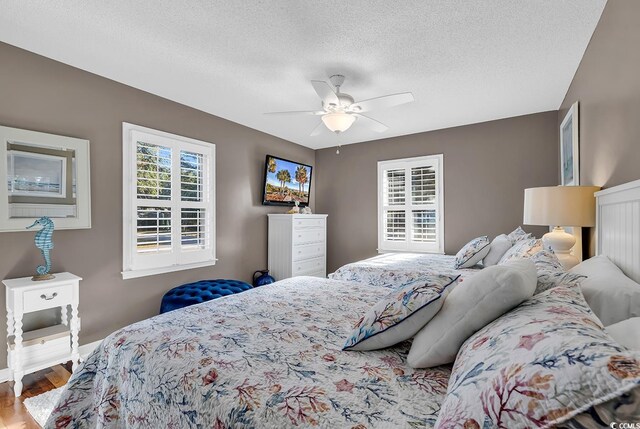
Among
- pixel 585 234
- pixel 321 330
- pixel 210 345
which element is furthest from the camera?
pixel 585 234

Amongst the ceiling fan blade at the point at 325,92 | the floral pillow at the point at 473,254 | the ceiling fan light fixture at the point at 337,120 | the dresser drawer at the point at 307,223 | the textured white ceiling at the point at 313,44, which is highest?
the textured white ceiling at the point at 313,44

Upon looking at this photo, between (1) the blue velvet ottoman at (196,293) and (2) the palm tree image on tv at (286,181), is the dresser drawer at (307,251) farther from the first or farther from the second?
(1) the blue velvet ottoman at (196,293)

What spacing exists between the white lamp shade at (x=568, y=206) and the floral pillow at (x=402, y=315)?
146 centimetres

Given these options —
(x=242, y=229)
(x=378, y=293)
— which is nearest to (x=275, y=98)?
(x=242, y=229)

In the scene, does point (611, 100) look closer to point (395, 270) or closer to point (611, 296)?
point (611, 296)

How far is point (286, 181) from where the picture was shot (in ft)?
16.5

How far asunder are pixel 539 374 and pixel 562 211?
6.77 feet

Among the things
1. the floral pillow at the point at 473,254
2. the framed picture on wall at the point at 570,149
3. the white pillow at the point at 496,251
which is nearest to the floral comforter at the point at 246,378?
the floral pillow at the point at 473,254

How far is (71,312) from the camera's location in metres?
2.64

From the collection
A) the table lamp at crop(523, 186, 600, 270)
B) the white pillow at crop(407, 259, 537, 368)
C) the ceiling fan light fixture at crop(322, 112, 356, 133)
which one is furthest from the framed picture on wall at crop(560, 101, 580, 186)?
the white pillow at crop(407, 259, 537, 368)

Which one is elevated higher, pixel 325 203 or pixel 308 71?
pixel 308 71

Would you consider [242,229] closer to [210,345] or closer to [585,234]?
[210,345]

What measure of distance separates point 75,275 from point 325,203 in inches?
150

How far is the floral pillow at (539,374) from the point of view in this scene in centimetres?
51
